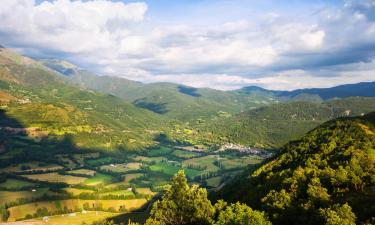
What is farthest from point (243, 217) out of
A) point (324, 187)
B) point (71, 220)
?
point (71, 220)

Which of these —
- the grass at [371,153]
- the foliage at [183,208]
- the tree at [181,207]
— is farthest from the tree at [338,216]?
the grass at [371,153]

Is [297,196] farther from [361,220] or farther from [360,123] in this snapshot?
[360,123]

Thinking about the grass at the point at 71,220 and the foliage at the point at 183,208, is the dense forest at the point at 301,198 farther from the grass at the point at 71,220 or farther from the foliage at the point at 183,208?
the grass at the point at 71,220

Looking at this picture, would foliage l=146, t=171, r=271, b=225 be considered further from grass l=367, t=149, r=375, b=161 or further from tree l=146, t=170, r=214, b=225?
grass l=367, t=149, r=375, b=161

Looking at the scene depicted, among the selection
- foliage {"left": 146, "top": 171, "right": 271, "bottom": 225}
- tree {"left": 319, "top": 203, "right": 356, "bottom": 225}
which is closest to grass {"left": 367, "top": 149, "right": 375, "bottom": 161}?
foliage {"left": 146, "top": 171, "right": 271, "bottom": 225}

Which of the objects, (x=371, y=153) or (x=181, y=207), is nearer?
(x=181, y=207)

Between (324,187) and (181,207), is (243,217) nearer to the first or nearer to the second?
(181,207)
